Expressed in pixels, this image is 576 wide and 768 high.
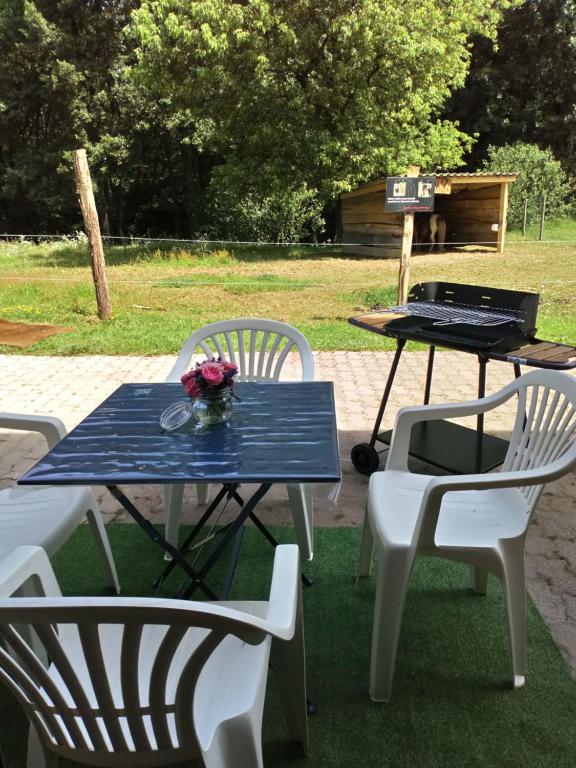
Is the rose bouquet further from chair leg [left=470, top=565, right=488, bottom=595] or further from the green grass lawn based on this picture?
the green grass lawn

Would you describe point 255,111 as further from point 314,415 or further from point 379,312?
point 314,415

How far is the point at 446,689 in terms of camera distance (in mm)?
1892

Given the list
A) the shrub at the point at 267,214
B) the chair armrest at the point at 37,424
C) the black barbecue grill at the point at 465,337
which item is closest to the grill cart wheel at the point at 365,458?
the black barbecue grill at the point at 465,337

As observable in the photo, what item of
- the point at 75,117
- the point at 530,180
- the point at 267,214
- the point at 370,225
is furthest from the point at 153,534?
the point at 75,117

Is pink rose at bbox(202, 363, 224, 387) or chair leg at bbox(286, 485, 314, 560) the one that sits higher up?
pink rose at bbox(202, 363, 224, 387)

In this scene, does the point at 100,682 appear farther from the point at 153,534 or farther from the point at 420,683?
the point at 420,683

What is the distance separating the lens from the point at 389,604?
1.79m

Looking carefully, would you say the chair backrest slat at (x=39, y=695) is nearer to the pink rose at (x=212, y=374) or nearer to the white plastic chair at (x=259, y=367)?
the pink rose at (x=212, y=374)

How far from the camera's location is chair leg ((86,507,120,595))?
223cm

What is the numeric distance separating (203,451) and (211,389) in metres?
0.25

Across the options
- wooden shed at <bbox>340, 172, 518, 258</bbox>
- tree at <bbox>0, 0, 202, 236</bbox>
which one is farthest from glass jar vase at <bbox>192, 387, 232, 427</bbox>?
tree at <bbox>0, 0, 202, 236</bbox>

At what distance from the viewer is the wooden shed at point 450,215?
1255 cm

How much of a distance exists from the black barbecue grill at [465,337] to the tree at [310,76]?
11.7m

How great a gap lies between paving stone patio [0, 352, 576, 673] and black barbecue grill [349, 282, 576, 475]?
1.29 feet
